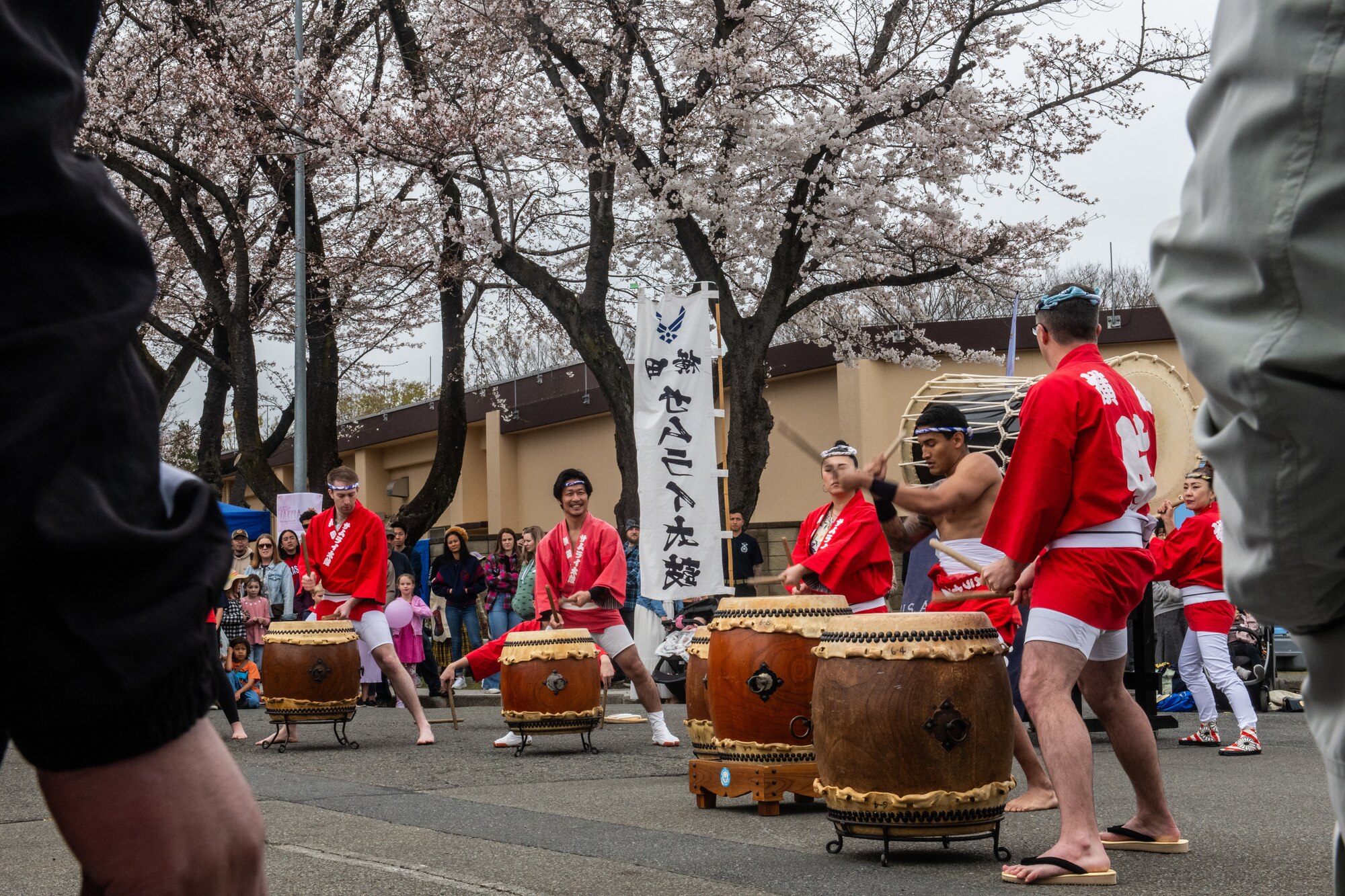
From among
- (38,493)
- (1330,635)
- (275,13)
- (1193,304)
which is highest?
(275,13)

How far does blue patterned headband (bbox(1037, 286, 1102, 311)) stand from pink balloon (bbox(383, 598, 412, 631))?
10.2 m

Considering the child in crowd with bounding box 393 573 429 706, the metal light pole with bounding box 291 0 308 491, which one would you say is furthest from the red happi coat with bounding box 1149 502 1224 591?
the metal light pole with bounding box 291 0 308 491

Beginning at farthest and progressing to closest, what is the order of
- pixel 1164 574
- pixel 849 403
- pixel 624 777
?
pixel 849 403 < pixel 1164 574 < pixel 624 777

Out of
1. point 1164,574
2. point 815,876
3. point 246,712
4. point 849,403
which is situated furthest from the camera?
point 849,403

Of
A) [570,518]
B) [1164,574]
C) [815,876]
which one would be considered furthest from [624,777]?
[1164,574]

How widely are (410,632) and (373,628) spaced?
458 centimetres

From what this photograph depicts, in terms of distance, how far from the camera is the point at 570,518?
9648 mm

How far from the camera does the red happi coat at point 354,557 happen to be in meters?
Result: 9.91

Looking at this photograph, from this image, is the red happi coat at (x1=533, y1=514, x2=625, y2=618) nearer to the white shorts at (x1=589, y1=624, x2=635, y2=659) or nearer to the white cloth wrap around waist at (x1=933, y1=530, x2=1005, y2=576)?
the white shorts at (x1=589, y1=624, x2=635, y2=659)

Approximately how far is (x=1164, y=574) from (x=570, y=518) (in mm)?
3895

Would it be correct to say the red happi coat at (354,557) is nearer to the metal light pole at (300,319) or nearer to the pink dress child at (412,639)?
the pink dress child at (412,639)

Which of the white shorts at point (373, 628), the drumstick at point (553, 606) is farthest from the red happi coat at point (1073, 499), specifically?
the white shorts at point (373, 628)

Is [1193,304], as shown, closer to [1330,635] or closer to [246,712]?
[1330,635]

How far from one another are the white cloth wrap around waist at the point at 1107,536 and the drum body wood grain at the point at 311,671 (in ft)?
20.9
